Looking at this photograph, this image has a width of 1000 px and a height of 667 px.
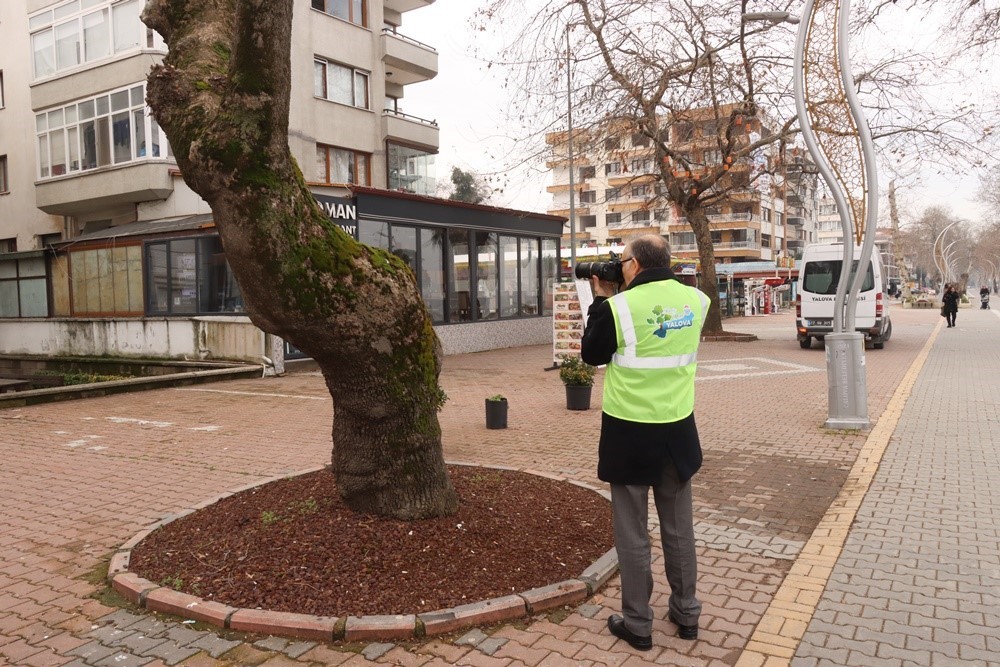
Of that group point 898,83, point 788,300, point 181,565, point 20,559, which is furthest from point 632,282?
point 788,300

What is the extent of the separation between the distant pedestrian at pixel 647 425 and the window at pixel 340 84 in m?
23.0

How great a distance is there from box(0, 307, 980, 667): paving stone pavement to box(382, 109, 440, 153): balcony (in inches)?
570

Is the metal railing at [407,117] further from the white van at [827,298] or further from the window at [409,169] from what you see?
the white van at [827,298]

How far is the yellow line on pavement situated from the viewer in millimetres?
3482

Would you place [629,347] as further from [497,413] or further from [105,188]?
[105,188]

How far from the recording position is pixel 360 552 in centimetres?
427

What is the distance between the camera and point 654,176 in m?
23.5

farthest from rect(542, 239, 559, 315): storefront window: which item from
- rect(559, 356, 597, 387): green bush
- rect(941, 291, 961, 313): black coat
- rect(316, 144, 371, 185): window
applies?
rect(941, 291, 961, 313): black coat

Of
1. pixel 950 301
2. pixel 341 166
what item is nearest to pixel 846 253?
pixel 341 166

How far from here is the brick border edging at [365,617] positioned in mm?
3629

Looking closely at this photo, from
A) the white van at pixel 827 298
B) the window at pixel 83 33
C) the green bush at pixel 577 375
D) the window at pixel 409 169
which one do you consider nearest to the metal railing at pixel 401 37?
the window at pixel 409 169

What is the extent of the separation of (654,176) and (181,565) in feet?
69.1

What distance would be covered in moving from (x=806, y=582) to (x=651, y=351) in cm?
174

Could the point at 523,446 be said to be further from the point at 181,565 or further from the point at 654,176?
the point at 654,176
